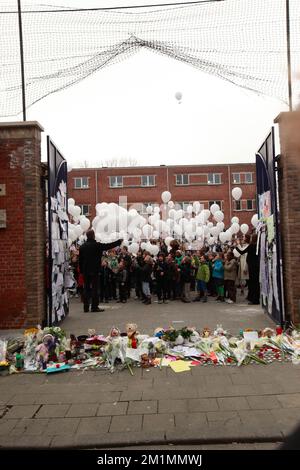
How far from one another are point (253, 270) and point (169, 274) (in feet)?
8.89

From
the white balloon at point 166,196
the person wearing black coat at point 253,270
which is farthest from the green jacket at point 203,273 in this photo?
the white balloon at point 166,196

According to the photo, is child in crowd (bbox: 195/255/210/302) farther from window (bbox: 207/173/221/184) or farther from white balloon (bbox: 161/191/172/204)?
window (bbox: 207/173/221/184)

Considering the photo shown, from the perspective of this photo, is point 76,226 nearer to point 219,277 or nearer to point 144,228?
point 144,228

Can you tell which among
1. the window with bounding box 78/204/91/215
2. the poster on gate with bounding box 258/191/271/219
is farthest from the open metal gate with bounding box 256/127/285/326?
the window with bounding box 78/204/91/215

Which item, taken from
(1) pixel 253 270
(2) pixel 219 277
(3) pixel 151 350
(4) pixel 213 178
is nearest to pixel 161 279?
(2) pixel 219 277

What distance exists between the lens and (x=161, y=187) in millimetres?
47531

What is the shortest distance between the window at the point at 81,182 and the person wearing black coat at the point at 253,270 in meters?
37.6

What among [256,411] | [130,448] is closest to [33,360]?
[130,448]

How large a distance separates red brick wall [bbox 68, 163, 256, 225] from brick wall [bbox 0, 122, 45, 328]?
3877cm

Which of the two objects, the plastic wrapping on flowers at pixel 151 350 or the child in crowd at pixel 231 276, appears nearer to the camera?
the plastic wrapping on flowers at pixel 151 350

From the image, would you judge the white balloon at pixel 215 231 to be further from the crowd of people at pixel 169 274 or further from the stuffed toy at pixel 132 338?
the stuffed toy at pixel 132 338

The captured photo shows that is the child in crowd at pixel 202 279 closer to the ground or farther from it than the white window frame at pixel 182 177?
closer to the ground

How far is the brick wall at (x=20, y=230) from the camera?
862 centimetres

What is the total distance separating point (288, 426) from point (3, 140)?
7.14 meters
